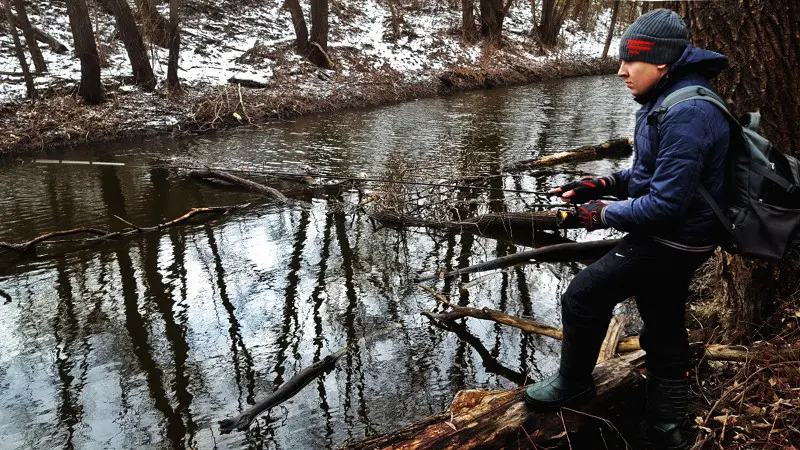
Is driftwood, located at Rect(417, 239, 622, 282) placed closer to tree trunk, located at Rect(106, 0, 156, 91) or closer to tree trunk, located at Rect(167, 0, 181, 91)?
tree trunk, located at Rect(167, 0, 181, 91)

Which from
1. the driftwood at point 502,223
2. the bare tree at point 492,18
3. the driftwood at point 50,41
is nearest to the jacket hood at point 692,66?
the driftwood at point 502,223

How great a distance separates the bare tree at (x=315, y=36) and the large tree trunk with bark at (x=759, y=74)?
748 inches

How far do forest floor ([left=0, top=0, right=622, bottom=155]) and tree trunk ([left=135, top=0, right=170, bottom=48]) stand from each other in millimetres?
402

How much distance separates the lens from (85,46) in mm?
15328

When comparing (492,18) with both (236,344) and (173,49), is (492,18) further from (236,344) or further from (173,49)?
(236,344)

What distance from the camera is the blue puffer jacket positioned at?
2.50m

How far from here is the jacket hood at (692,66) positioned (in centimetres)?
263

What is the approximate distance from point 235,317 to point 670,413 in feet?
13.8

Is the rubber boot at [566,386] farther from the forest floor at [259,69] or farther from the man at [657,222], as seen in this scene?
the forest floor at [259,69]

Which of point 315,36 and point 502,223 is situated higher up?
point 315,36

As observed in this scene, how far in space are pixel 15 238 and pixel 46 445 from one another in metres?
5.25

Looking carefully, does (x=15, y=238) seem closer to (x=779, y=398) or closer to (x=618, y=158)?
(x=779, y=398)

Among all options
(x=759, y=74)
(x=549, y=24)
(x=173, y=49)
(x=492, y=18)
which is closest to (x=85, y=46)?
(x=173, y=49)

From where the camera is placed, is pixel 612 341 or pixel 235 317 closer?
pixel 612 341
